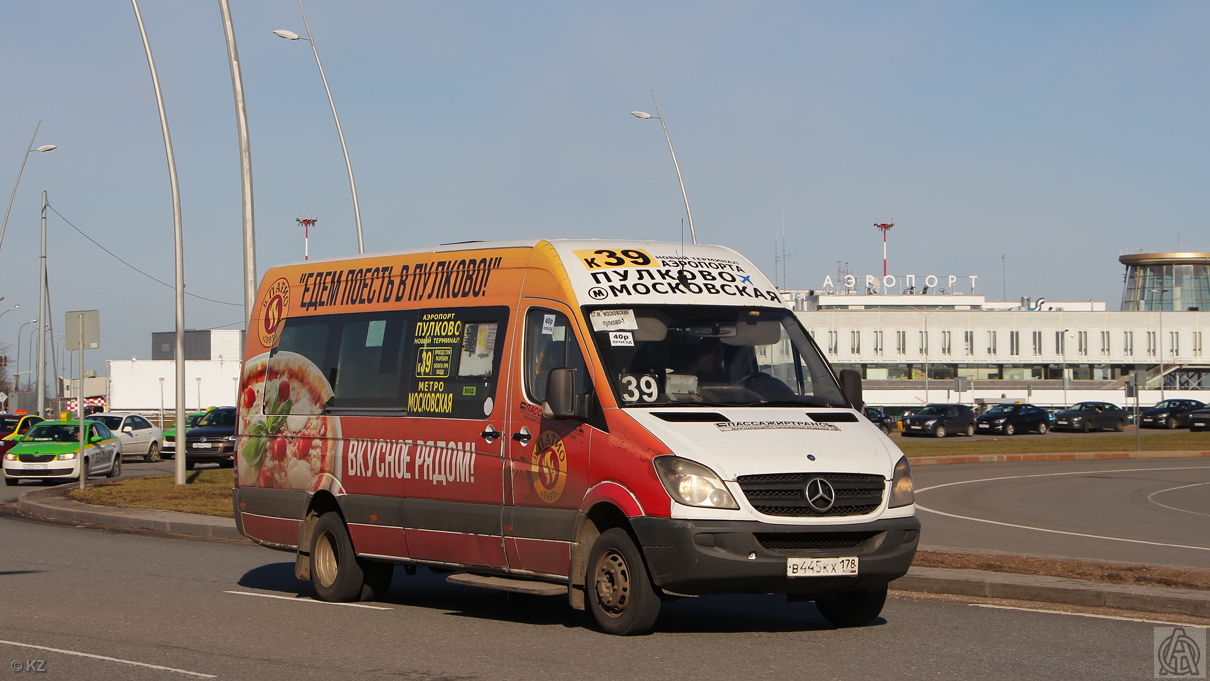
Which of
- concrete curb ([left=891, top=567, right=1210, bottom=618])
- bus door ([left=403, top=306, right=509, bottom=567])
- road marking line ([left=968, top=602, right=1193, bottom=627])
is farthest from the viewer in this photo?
concrete curb ([left=891, top=567, right=1210, bottom=618])

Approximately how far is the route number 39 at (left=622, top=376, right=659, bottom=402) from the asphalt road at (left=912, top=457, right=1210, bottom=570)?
7.03m

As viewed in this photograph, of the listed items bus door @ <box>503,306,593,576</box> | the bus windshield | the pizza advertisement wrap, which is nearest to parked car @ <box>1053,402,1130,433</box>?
the pizza advertisement wrap

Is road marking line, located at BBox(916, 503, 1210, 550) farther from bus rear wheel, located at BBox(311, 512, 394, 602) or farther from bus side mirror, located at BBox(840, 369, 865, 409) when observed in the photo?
bus rear wheel, located at BBox(311, 512, 394, 602)

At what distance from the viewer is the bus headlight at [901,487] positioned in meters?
8.96

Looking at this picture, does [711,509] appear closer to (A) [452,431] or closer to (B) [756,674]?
(B) [756,674]

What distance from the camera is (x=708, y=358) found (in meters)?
9.64

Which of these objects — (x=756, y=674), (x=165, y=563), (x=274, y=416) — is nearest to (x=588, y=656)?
(x=756, y=674)

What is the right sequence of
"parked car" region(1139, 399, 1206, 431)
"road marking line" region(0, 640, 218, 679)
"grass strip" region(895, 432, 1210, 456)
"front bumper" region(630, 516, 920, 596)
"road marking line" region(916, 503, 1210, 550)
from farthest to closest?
"parked car" region(1139, 399, 1206, 431), "grass strip" region(895, 432, 1210, 456), "road marking line" region(916, 503, 1210, 550), "front bumper" region(630, 516, 920, 596), "road marking line" region(0, 640, 218, 679)

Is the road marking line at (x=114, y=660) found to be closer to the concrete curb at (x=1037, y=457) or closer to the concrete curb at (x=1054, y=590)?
the concrete curb at (x=1054, y=590)

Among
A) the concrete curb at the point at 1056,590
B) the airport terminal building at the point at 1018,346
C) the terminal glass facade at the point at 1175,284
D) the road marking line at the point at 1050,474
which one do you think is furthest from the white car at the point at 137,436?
the terminal glass facade at the point at 1175,284

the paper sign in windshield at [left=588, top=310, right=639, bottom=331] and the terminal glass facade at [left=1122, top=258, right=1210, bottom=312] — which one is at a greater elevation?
the terminal glass facade at [left=1122, top=258, right=1210, bottom=312]

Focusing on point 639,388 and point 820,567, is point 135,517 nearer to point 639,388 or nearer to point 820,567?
point 639,388

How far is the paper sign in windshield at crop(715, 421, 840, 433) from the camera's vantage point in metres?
8.82

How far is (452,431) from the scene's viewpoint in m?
10.5
